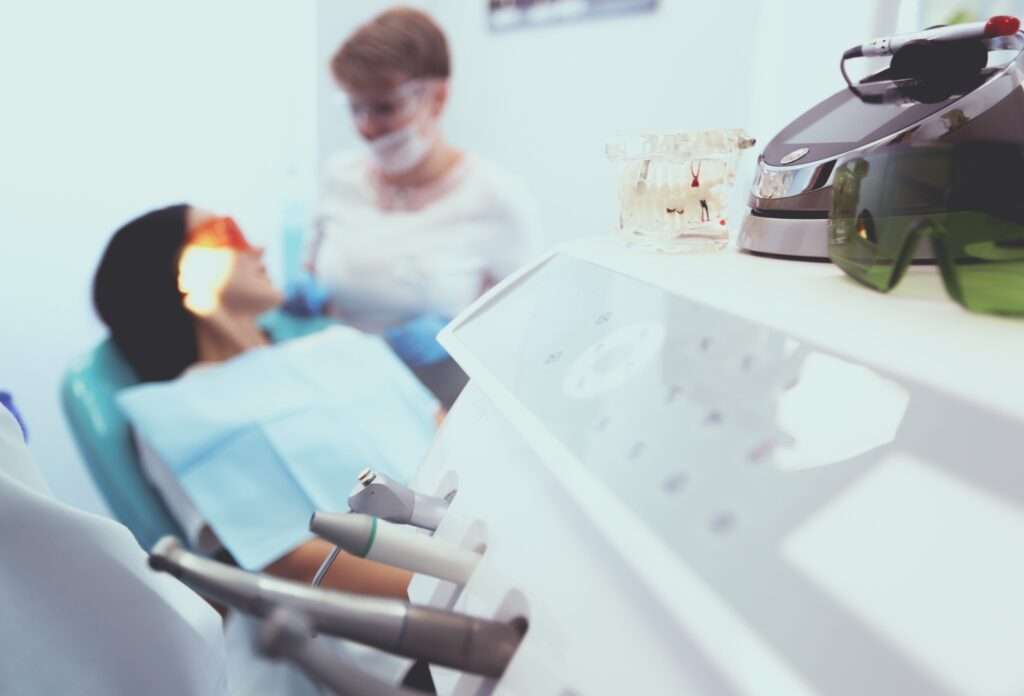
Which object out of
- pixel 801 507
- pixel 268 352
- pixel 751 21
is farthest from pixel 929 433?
pixel 751 21

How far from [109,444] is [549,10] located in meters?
1.50

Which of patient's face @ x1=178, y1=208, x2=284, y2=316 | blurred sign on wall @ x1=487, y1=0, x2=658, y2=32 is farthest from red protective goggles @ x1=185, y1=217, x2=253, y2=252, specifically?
blurred sign on wall @ x1=487, y1=0, x2=658, y2=32

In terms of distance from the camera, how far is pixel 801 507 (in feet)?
0.67

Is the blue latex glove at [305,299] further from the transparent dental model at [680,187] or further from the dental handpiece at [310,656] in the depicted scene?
the dental handpiece at [310,656]

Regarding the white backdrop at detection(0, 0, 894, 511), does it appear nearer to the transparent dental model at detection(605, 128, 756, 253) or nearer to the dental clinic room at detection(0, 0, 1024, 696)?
the dental clinic room at detection(0, 0, 1024, 696)

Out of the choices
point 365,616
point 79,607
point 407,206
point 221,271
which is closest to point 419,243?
point 407,206

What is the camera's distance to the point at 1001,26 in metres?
0.42

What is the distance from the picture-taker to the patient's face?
93cm

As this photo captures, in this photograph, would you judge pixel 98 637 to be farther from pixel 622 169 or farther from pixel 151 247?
pixel 151 247

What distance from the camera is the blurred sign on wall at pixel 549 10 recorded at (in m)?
1.64

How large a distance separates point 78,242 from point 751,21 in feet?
4.17

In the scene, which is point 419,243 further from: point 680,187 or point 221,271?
point 680,187

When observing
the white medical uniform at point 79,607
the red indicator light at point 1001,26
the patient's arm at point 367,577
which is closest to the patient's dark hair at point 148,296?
the white medical uniform at point 79,607

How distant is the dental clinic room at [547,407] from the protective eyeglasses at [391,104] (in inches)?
13.3
